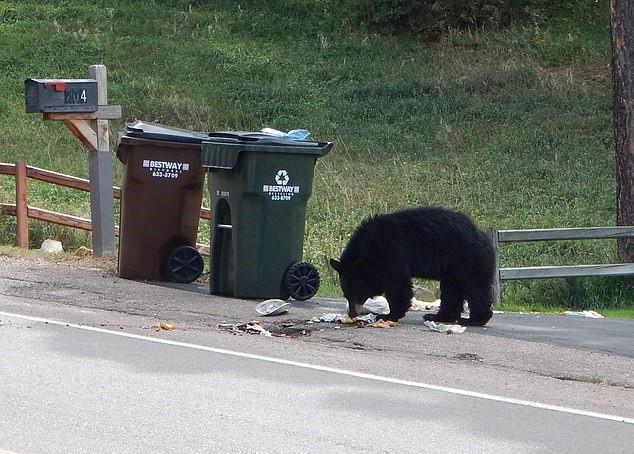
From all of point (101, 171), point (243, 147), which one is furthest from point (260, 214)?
point (101, 171)

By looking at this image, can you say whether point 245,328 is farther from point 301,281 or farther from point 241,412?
point 241,412

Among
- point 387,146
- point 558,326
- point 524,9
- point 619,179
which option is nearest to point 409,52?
point 524,9

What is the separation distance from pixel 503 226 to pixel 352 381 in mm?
10549

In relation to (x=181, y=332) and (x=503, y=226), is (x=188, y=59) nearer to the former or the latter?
(x=503, y=226)

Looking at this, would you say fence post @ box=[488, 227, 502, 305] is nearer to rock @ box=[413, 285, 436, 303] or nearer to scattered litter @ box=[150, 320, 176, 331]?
rock @ box=[413, 285, 436, 303]

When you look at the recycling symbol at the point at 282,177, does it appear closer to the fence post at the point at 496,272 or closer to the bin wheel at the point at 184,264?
the bin wheel at the point at 184,264

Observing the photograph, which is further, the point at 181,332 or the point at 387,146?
the point at 387,146

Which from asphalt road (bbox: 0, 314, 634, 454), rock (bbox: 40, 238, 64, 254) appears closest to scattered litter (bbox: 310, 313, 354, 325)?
asphalt road (bbox: 0, 314, 634, 454)

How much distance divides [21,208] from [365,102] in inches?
655

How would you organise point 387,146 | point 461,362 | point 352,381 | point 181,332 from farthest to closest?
point 387,146 → point 181,332 → point 461,362 → point 352,381

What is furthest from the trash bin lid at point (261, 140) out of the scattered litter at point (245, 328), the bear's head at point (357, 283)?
the scattered litter at point (245, 328)

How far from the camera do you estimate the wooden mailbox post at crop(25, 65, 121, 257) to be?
40.6 feet

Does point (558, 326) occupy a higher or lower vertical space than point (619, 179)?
lower

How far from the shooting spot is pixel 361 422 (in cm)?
628
